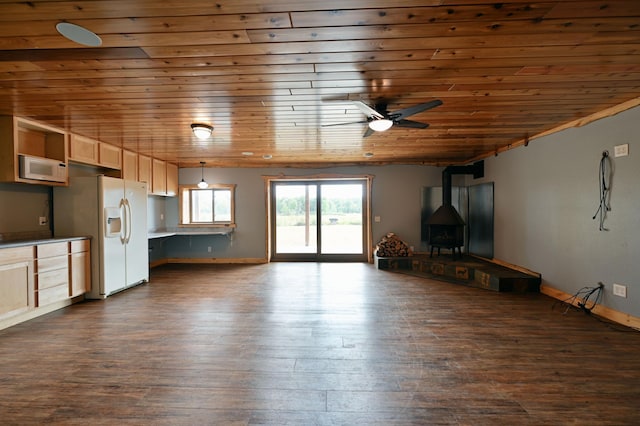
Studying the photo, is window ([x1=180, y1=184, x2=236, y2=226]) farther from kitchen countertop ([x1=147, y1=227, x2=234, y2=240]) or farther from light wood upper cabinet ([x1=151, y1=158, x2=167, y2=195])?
light wood upper cabinet ([x1=151, y1=158, x2=167, y2=195])

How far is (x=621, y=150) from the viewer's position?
3.14 metres

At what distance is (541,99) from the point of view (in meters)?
2.99

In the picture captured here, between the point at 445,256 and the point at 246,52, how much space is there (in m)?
5.57

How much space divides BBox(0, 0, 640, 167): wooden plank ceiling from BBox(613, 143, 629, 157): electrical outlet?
1.41 feet

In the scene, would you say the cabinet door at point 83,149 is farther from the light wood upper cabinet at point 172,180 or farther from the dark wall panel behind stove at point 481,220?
the dark wall panel behind stove at point 481,220

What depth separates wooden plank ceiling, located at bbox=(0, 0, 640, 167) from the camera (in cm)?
169

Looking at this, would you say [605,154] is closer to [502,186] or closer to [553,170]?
[553,170]

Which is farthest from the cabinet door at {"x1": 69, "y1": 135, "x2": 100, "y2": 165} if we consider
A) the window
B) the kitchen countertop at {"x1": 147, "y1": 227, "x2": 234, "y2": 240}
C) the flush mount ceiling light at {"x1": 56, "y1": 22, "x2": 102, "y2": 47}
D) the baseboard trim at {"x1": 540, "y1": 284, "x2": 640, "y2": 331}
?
the baseboard trim at {"x1": 540, "y1": 284, "x2": 640, "y2": 331}

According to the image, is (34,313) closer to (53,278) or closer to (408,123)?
(53,278)

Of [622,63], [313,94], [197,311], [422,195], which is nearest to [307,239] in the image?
[422,195]

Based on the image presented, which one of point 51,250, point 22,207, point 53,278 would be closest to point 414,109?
point 51,250

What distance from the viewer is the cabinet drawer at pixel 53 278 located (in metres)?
3.47

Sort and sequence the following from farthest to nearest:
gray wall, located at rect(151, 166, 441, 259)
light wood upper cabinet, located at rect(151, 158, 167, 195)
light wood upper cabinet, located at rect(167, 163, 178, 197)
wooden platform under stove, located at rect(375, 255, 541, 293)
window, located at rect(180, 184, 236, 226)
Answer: window, located at rect(180, 184, 236, 226) → gray wall, located at rect(151, 166, 441, 259) → light wood upper cabinet, located at rect(167, 163, 178, 197) → light wood upper cabinet, located at rect(151, 158, 167, 195) → wooden platform under stove, located at rect(375, 255, 541, 293)

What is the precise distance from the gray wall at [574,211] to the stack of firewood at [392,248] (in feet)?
5.78
